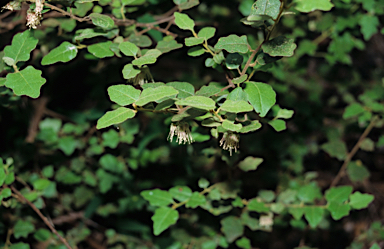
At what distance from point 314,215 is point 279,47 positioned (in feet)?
2.62

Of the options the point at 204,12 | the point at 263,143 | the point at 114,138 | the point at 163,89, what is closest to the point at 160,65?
the point at 204,12

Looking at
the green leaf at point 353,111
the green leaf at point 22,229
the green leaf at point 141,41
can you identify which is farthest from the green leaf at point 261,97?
the green leaf at point 22,229

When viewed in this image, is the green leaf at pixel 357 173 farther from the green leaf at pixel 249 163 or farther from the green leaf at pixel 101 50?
the green leaf at pixel 101 50

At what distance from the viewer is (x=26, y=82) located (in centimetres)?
77

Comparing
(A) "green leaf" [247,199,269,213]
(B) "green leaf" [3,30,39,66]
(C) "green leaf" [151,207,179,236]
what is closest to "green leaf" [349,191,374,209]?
(A) "green leaf" [247,199,269,213]

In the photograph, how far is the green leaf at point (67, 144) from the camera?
1610 mm

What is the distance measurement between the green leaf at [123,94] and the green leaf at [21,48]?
30 cm

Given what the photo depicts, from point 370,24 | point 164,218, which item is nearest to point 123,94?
point 164,218

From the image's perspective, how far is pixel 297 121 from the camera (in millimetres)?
2223

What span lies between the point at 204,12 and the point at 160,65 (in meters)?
0.92

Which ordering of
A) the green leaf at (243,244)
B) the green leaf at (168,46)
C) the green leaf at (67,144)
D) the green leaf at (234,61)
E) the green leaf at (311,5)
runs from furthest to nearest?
the green leaf at (67,144) < the green leaf at (243,244) < the green leaf at (168,46) < the green leaf at (234,61) < the green leaf at (311,5)

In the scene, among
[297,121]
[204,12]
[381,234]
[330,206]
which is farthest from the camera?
[297,121]

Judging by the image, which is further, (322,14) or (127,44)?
(322,14)

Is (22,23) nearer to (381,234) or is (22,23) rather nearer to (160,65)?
(160,65)
